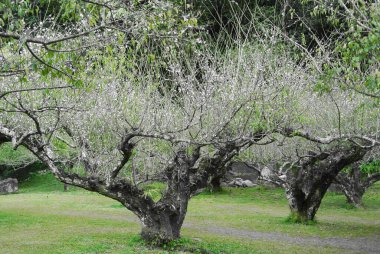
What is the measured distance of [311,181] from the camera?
2206 centimetres

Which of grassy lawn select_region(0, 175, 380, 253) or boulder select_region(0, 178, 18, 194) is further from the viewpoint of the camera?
boulder select_region(0, 178, 18, 194)

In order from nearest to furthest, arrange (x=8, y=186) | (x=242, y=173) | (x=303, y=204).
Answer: (x=303, y=204) < (x=8, y=186) < (x=242, y=173)

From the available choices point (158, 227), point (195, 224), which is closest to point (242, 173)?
point (195, 224)

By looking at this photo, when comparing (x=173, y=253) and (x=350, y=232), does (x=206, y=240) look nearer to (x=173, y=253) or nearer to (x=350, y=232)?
(x=173, y=253)

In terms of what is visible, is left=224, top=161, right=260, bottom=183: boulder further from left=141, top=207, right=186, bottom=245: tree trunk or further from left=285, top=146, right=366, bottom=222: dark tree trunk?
left=141, top=207, right=186, bottom=245: tree trunk

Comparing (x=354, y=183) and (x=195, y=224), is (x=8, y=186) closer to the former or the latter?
(x=195, y=224)

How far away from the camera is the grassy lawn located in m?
16.3

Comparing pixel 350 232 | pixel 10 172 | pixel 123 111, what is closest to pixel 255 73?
pixel 123 111

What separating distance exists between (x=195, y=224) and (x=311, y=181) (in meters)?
4.96

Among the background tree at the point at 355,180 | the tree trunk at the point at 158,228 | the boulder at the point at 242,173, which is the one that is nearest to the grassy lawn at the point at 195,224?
the tree trunk at the point at 158,228

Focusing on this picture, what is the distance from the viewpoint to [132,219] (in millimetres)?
23141

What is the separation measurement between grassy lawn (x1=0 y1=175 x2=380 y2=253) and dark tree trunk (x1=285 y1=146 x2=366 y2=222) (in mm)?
781

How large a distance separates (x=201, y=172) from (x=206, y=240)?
7.74 feet

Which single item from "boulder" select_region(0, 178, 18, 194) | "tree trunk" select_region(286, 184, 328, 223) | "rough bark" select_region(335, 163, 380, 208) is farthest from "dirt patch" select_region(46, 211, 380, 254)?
"boulder" select_region(0, 178, 18, 194)
